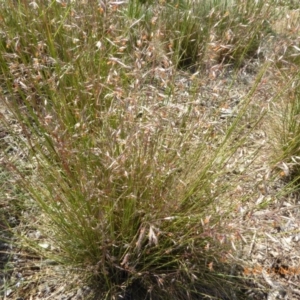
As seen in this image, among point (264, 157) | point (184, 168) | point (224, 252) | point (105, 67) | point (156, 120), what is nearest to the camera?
point (156, 120)

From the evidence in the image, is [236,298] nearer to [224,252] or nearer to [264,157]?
[224,252]

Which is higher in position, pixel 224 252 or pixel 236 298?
pixel 224 252

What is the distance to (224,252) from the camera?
5.24 ft

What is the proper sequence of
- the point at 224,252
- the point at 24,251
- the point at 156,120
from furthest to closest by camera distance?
the point at 24,251
the point at 224,252
the point at 156,120

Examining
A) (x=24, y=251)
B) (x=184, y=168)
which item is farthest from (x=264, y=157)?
A: (x=24, y=251)

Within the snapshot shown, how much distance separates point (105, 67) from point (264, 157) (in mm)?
1125

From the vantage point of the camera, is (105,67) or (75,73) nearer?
(75,73)

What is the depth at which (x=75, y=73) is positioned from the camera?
197cm

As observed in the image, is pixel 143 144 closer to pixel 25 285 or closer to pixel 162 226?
pixel 162 226

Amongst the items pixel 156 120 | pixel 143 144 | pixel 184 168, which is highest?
pixel 156 120

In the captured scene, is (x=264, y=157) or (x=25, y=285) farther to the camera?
(x=264, y=157)

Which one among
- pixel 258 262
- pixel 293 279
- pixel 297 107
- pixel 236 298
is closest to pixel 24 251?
pixel 236 298

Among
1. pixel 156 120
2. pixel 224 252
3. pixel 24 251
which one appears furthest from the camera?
pixel 24 251

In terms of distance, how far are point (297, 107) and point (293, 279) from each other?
0.99 metres
